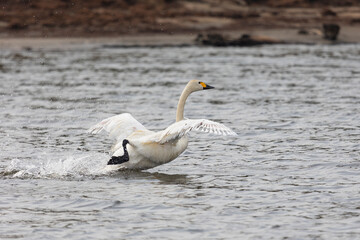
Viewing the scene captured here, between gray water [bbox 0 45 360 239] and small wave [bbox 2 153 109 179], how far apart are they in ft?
0.07

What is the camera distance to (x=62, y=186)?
9430 millimetres

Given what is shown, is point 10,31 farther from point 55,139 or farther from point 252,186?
point 252,186

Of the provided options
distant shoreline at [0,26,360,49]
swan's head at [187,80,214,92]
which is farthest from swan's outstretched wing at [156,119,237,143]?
distant shoreline at [0,26,360,49]

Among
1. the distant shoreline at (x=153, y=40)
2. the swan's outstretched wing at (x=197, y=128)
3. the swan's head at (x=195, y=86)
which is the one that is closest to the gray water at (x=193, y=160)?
the swan's outstretched wing at (x=197, y=128)

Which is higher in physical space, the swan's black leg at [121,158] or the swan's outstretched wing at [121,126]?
the swan's outstretched wing at [121,126]

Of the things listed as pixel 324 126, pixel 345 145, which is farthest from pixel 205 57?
pixel 345 145

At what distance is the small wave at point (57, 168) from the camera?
10.1m

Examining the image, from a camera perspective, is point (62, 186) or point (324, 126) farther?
point (324, 126)

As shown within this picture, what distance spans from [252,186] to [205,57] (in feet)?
62.9

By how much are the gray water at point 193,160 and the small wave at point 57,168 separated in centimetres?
2

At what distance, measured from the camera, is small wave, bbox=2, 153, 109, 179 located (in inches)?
398

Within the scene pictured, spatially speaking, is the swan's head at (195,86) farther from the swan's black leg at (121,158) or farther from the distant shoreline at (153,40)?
the distant shoreline at (153,40)

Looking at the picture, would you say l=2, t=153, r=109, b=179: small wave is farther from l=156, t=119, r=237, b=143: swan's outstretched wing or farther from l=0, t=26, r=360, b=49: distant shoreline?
l=0, t=26, r=360, b=49: distant shoreline

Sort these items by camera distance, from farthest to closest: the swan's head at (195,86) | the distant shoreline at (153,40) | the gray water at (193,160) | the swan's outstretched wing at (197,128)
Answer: the distant shoreline at (153,40) → the swan's head at (195,86) → the swan's outstretched wing at (197,128) → the gray water at (193,160)
